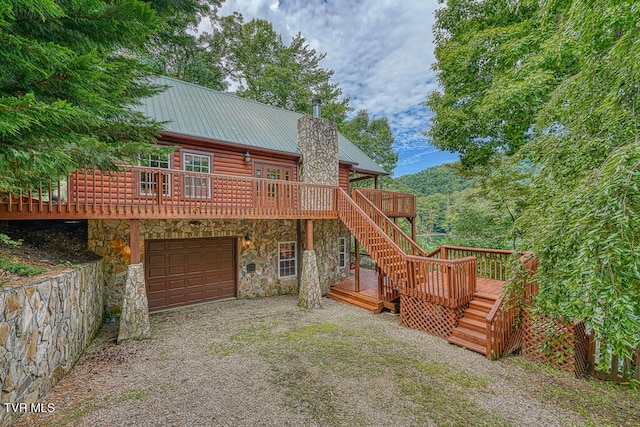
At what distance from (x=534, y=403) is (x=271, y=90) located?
2025cm

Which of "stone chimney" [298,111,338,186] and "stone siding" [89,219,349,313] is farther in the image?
"stone chimney" [298,111,338,186]

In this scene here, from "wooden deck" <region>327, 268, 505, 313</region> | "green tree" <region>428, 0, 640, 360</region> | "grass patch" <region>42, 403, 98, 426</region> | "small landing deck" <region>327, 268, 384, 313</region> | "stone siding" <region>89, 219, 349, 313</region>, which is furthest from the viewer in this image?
"small landing deck" <region>327, 268, 384, 313</region>

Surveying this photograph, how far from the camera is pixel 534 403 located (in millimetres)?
3893

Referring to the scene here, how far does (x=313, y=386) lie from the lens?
423cm

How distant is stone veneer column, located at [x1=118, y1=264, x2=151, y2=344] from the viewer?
5.82 meters

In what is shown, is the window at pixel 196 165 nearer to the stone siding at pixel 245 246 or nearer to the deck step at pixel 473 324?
the stone siding at pixel 245 246

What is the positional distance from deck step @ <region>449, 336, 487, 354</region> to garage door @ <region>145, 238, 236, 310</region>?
6840 millimetres

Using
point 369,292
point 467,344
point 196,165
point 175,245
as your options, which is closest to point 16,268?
point 175,245

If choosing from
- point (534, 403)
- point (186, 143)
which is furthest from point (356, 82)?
point (534, 403)

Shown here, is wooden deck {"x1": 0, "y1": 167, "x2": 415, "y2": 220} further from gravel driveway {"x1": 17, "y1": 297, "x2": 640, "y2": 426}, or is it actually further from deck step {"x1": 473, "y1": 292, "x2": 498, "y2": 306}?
deck step {"x1": 473, "y1": 292, "x2": 498, "y2": 306}

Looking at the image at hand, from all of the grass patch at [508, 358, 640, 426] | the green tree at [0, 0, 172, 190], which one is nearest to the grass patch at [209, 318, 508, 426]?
the grass patch at [508, 358, 640, 426]

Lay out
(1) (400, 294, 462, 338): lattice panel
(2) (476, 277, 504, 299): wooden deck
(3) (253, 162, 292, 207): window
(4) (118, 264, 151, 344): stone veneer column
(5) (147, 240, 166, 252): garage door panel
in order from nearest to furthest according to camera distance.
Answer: (4) (118, 264, 151, 344): stone veneer column → (1) (400, 294, 462, 338): lattice panel → (2) (476, 277, 504, 299): wooden deck → (3) (253, 162, 292, 207): window → (5) (147, 240, 166, 252): garage door panel

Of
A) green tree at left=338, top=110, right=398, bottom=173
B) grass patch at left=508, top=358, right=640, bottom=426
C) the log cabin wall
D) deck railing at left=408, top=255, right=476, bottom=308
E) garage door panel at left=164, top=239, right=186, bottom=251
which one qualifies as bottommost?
grass patch at left=508, top=358, right=640, bottom=426

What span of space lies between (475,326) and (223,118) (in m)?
10.3
